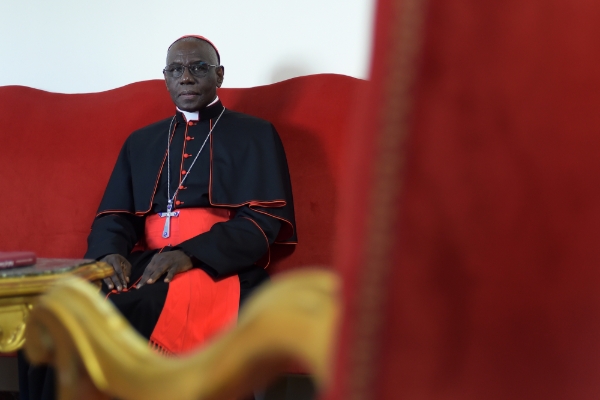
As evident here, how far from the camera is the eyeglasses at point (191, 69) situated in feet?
8.05

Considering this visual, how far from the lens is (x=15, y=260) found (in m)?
1.39

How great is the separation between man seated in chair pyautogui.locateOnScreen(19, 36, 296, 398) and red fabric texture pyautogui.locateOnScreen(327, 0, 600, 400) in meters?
1.53

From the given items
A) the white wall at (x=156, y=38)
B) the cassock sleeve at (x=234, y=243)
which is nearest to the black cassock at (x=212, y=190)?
the cassock sleeve at (x=234, y=243)

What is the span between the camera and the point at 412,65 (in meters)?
0.37

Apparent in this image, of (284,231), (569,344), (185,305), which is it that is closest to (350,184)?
(569,344)

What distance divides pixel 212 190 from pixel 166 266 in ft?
1.44

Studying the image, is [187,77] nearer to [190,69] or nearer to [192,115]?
[190,69]

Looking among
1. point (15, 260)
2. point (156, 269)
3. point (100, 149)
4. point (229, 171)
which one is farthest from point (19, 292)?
point (100, 149)

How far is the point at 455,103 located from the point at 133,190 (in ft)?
7.30

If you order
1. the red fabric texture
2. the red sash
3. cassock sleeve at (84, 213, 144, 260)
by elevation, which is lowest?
the red sash

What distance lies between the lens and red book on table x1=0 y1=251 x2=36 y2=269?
1.36m

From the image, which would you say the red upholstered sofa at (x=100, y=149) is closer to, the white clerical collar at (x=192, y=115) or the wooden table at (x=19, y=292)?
the white clerical collar at (x=192, y=115)

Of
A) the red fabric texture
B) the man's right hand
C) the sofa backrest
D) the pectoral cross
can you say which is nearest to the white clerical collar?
the sofa backrest

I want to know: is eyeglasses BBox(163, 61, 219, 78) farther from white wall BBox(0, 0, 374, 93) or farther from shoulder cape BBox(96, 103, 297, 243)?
white wall BBox(0, 0, 374, 93)
